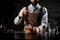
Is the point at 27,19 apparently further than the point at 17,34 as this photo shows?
Yes

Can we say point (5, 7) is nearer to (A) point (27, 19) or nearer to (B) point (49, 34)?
(A) point (27, 19)

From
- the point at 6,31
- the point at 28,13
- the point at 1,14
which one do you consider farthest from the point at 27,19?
the point at 1,14

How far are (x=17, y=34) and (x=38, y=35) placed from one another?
165mm

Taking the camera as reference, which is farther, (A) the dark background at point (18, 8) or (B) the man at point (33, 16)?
(A) the dark background at point (18, 8)

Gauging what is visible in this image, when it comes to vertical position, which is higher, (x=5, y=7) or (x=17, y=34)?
(x=5, y=7)

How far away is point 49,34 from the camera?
1929 mm

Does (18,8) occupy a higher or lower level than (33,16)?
A: higher

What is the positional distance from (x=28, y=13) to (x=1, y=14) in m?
2.13

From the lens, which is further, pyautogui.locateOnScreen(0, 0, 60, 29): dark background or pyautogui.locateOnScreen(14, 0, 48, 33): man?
pyautogui.locateOnScreen(0, 0, 60, 29): dark background

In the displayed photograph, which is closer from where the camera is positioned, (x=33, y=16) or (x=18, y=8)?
(x=33, y=16)

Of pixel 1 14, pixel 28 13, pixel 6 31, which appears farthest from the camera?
pixel 1 14

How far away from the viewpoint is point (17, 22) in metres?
2.50

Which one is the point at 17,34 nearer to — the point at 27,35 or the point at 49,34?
the point at 27,35

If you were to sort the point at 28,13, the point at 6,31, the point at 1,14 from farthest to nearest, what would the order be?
1. the point at 1,14
2. the point at 28,13
3. the point at 6,31
